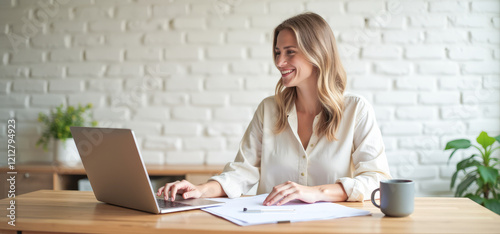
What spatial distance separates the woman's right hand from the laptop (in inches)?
1.1

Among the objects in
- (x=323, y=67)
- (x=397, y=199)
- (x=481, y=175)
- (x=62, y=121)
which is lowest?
(x=481, y=175)

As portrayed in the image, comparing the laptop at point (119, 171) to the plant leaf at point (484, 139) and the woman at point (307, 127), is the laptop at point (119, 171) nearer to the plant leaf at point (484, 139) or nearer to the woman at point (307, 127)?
the woman at point (307, 127)

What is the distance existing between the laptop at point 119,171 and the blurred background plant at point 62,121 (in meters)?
1.40

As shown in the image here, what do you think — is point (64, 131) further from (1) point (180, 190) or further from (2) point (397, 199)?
(2) point (397, 199)

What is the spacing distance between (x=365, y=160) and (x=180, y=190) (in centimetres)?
64

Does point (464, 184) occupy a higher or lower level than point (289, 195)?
lower

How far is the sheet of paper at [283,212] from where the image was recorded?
110cm

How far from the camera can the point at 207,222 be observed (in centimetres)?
109

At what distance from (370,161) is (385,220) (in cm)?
44

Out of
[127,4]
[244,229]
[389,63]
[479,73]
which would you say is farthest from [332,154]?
[127,4]

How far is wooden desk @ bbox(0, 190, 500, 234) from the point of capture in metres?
1.02

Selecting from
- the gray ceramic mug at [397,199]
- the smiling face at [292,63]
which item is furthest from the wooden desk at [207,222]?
the smiling face at [292,63]

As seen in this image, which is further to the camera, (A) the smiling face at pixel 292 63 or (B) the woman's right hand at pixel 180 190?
(A) the smiling face at pixel 292 63

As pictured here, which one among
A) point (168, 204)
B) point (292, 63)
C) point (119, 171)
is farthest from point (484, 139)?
point (119, 171)
